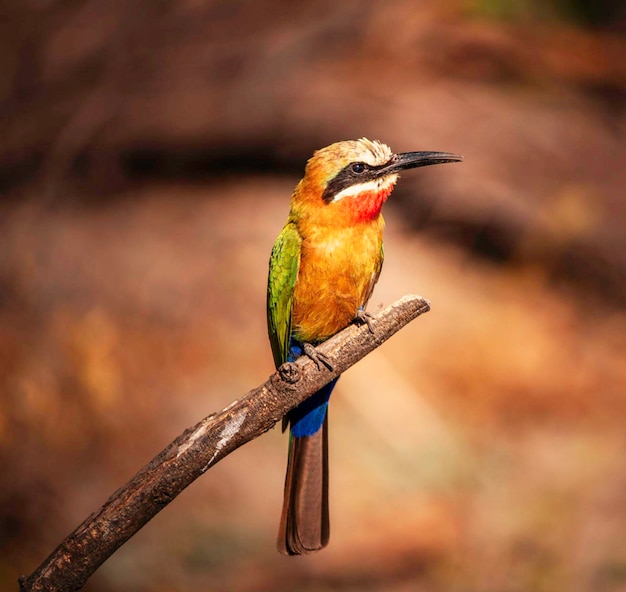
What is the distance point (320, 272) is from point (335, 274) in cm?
4

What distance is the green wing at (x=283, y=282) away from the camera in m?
2.13

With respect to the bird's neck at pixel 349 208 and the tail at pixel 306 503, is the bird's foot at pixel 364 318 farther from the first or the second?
the tail at pixel 306 503

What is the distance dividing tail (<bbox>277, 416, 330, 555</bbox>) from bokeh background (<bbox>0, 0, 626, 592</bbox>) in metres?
1.29

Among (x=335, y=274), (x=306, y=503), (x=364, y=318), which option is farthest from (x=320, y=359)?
(x=306, y=503)

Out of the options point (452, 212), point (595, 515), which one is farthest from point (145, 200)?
point (595, 515)

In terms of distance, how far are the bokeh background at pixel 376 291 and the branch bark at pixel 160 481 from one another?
1.70 meters

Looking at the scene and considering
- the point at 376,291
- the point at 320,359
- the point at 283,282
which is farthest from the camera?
the point at 376,291

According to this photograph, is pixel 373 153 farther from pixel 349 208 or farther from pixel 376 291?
pixel 376 291

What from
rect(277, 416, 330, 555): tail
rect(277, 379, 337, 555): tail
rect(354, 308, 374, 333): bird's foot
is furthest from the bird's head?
rect(277, 416, 330, 555): tail

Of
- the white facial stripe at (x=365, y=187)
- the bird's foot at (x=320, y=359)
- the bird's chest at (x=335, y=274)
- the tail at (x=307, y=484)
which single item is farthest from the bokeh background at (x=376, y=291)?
the bird's foot at (x=320, y=359)

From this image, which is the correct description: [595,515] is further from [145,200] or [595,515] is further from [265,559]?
[145,200]

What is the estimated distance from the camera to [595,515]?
3619 millimetres

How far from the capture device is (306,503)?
2227 mm

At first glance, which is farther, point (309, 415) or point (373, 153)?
point (309, 415)
